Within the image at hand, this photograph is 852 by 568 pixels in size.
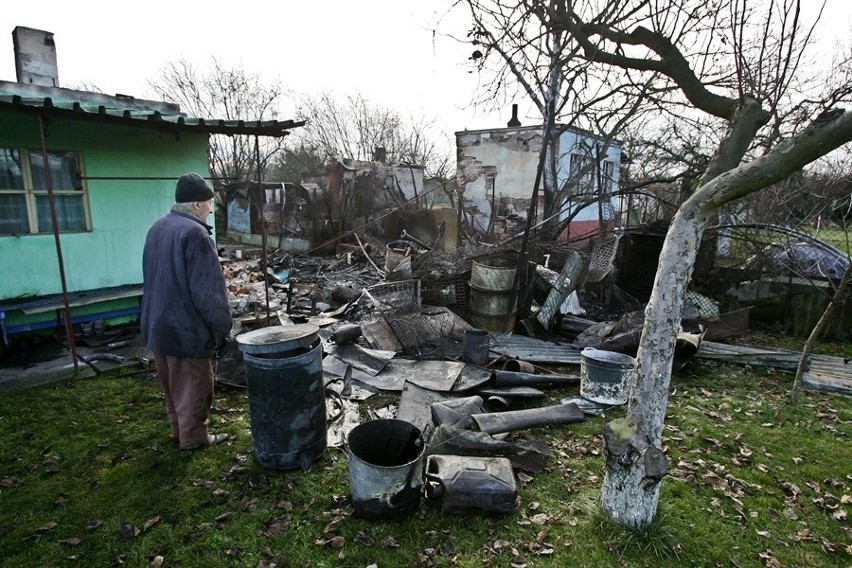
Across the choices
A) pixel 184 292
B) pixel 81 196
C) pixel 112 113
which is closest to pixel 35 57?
pixel 81 196

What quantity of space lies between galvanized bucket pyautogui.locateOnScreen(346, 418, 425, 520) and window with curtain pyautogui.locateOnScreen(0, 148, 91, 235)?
602cm

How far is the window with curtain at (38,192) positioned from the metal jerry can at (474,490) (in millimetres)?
6660

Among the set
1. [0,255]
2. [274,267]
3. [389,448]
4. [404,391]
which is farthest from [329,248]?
[389,448]

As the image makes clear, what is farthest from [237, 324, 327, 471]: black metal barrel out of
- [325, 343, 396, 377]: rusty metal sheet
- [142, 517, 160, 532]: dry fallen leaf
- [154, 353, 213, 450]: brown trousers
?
[325, 343, 396, 377]: rusty metal sheet

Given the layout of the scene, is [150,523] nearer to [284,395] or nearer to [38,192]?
[284,395]

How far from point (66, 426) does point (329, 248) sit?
12006 millimetres

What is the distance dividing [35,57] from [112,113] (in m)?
3.45

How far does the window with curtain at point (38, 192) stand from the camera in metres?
6.42

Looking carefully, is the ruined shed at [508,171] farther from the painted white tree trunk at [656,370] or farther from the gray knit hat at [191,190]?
the painted white tree trunk at [656,370]

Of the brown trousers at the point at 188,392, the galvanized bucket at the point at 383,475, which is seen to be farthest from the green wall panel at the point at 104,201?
the galvanized bucket at the point at 383,475

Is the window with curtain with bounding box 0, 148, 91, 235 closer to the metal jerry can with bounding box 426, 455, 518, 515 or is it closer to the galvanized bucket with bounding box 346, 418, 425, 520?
the galvanized bucket with bounding box 346, 418, 425, 520

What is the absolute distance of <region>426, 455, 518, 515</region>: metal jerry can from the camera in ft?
10.7

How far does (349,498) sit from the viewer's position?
11.5 feet

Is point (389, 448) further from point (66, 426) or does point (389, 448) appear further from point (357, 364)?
point (66, 426)
